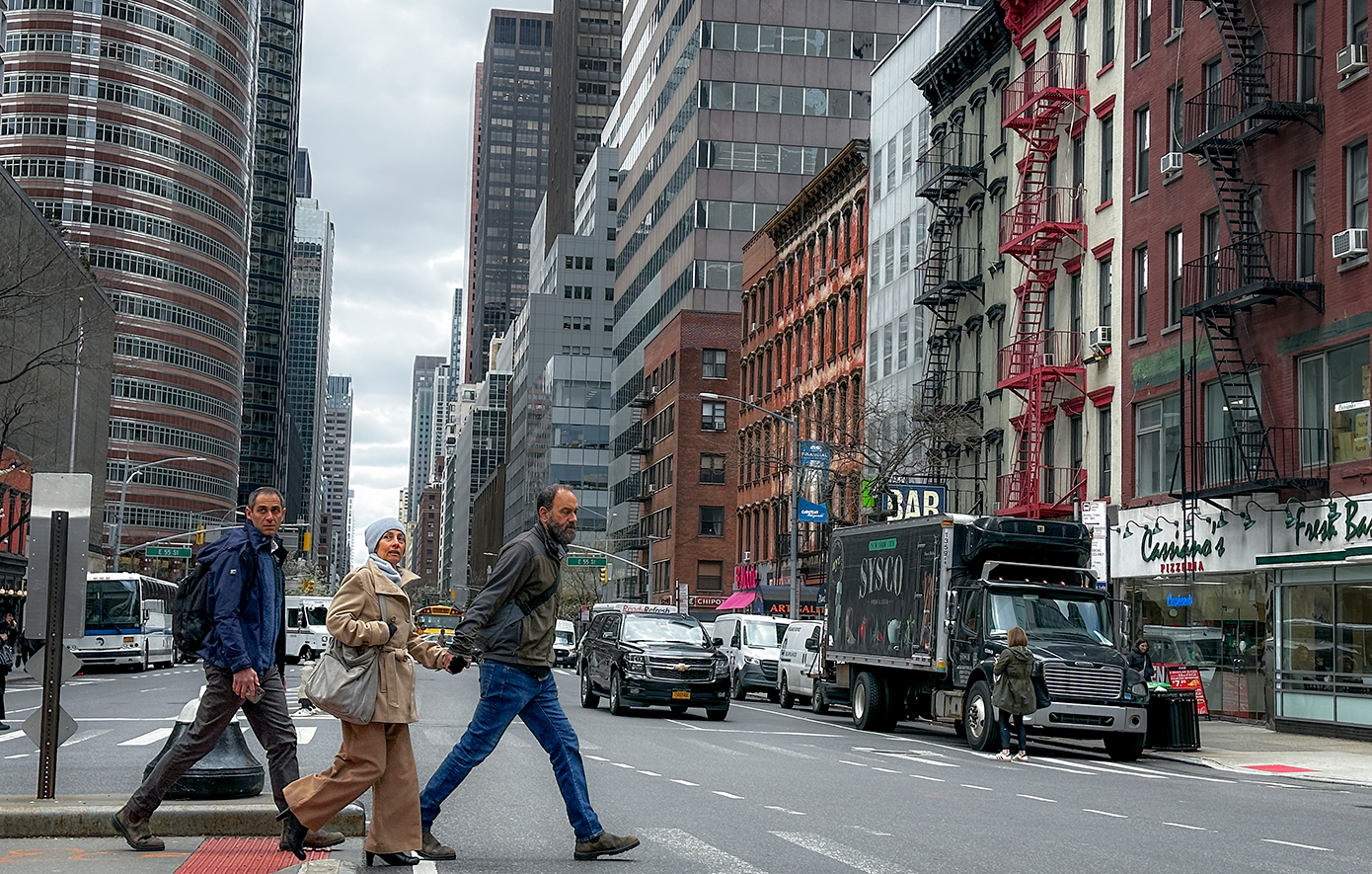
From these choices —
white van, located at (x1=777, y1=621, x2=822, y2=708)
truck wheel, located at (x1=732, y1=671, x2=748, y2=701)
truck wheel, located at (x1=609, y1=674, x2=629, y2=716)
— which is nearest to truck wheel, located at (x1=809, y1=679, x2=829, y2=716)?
white van, located at (x1=777, y1=621, x2=822, y2=708)

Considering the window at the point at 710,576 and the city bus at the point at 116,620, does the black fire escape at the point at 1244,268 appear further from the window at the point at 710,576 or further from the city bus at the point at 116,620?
the window at the point at 710,576

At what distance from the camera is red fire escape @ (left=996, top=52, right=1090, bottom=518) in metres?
38.4

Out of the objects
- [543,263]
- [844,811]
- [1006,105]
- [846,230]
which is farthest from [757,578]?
[543,263]

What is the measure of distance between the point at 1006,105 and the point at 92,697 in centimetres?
2741

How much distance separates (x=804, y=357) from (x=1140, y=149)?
29.9 m

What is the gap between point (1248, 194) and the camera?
101ft

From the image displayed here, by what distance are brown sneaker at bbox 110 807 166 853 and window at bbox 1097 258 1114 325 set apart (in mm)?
31005

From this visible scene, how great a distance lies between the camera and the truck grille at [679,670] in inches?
1079

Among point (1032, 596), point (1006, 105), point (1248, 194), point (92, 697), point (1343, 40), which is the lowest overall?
point (92, 697)

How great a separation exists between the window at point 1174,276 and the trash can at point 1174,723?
41.6 feet

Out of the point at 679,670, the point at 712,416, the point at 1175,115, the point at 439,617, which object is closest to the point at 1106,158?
the point at 1175,115

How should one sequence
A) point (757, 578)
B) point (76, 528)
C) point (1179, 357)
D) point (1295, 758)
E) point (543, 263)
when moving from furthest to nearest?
point (543, 263) < point (757, 578) < point (1179, 357) < point (1295, 758) < point (76, 528)

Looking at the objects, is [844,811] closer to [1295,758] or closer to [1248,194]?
[1295,758]

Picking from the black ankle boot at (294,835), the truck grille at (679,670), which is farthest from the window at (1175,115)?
the black ankle boot at (294,835)
